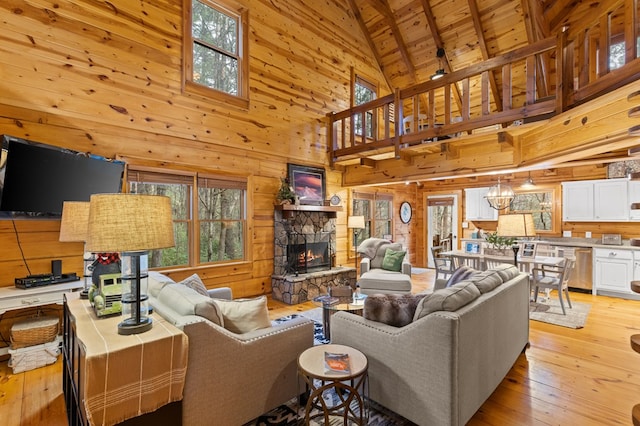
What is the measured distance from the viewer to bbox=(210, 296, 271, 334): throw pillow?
2127mm

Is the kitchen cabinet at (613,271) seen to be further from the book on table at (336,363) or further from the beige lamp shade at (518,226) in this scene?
the book on table at (336,363)

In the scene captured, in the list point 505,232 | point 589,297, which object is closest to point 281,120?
point 505,232

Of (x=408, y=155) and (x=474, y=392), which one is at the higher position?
(x=408, y=155)

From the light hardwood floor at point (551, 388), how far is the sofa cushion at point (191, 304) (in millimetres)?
1177

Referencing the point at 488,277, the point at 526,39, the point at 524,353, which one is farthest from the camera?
the point at 526,39

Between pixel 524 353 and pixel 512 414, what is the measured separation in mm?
1228

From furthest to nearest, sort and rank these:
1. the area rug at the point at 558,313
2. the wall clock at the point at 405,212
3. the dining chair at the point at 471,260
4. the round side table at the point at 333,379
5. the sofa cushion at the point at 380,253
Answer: the wall clock at the point at 405,212
the sofa cushion at the point at 380,253
the dining chair at the point at 471,260
the area rug at the point at 558,313
the round side table at the point at 333,379

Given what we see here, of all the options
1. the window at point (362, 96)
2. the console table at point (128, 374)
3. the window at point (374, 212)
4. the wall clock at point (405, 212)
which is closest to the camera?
the console table at point (128, 374)

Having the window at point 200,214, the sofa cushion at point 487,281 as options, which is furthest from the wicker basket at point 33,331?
the sofa cushion at point 487,281

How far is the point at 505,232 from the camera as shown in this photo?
11.9 ft

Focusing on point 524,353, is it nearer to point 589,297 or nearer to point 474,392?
point 474,392

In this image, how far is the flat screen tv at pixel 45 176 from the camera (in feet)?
9.10

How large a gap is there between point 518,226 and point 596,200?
3857 millimetres

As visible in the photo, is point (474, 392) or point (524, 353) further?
point (524, 353)
